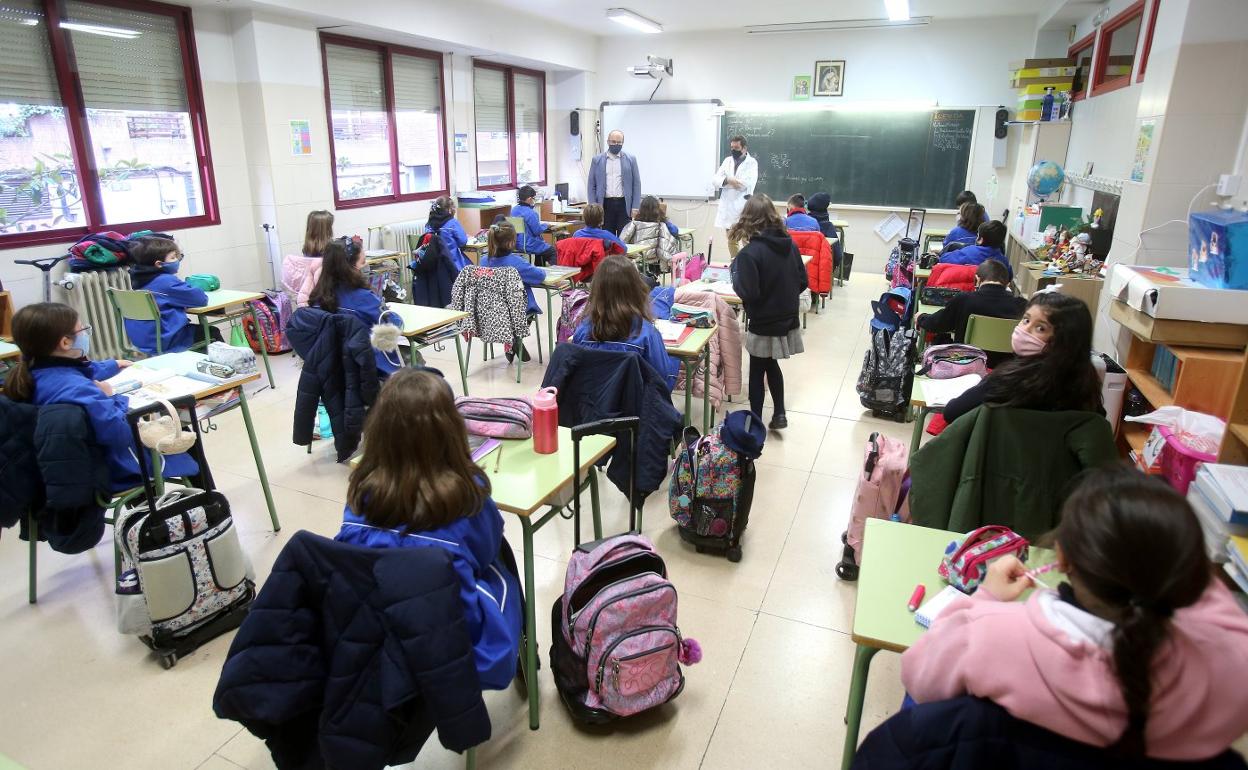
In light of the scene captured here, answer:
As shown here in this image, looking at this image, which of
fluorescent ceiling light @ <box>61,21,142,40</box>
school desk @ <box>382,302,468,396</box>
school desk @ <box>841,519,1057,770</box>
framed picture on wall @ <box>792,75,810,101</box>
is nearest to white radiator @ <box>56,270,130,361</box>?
fluorescent ceiling light @ <box>61,21,142,40</box>

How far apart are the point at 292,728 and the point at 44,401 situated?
5.18 ft

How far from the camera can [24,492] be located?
2.35 metres

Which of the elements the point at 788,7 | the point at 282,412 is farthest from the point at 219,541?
the point at 788,7

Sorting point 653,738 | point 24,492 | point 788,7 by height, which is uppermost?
point 788,7

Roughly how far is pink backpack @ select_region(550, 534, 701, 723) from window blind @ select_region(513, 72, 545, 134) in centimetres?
849

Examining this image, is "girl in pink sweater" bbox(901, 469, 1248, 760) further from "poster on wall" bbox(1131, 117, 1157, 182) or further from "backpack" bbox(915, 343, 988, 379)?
"poster on wall" bbox(1131, 117, 1157, 182)

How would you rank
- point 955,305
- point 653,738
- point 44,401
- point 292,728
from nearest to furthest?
point 292,728, point 653,738, point 44,401, point 955,305

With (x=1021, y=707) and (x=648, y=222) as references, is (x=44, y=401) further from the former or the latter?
(x=648, y=222)

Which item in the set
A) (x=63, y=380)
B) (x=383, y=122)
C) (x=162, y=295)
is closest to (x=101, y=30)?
(x=162, y=295)

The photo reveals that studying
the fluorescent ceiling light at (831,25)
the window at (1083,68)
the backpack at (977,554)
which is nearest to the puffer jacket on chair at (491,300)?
the backpack at (977,554)

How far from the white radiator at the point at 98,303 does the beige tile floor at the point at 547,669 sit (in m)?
2.16

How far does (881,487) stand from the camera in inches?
106

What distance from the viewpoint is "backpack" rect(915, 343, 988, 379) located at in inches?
128

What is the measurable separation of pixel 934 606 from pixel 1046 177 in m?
5.60
